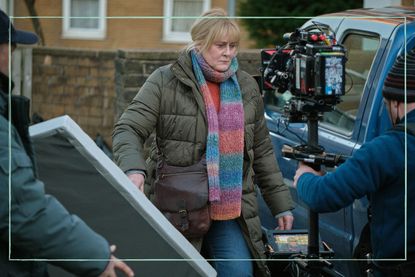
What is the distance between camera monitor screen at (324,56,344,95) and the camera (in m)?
4.14

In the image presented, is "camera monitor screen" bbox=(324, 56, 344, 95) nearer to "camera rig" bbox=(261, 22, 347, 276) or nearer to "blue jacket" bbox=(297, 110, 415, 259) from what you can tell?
"camera rig" bbox=(261, 22, 347, 276)

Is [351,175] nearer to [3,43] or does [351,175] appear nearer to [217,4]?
[3,43]

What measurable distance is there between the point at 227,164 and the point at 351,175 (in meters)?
0.79

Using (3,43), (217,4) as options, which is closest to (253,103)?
(3,43)

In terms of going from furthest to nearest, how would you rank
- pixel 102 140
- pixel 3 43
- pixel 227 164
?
pixel 102 140 < pixel 227 164 < pixel 3 43

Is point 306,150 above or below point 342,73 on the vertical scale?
below

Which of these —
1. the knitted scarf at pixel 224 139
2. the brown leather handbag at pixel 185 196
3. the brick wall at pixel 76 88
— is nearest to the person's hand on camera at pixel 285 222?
the knitted scarf at pixel 224 139

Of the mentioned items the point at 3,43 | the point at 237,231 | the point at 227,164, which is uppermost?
the point at 3,43

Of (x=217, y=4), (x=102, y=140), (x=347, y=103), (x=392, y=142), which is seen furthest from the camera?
(x=217, y=4)

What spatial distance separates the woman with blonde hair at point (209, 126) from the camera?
14.3 ft

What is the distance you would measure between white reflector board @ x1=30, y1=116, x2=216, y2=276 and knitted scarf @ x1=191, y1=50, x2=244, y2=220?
0.60 m

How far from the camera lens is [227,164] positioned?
4.41 meters

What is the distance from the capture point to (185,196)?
4371 mm

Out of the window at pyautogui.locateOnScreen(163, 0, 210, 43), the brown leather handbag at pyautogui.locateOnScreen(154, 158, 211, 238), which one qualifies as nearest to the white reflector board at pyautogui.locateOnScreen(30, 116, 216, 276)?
the brown leather handbag at pyautogui.locateOnScreen(154, 158, 211, 238)
